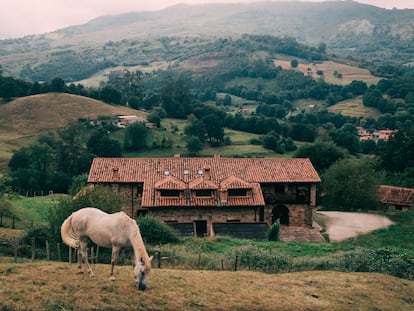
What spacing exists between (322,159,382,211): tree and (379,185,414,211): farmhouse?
17.7 feet

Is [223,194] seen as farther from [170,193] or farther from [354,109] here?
[354,109]

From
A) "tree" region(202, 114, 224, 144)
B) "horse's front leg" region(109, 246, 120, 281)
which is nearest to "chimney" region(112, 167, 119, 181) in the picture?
"horse's front leg" region(109, 246, 120, 281)

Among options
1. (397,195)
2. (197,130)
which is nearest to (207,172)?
(397,195)

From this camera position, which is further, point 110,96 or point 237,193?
point 110,96

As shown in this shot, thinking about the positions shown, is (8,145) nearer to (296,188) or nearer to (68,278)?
(296,188)

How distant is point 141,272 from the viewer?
60.1ft

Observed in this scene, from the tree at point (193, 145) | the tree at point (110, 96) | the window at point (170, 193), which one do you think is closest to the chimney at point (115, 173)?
the window at point (170, 193)

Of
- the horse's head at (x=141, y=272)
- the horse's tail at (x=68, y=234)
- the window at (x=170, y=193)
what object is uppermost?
the horse's tail at (x=68, y=234)

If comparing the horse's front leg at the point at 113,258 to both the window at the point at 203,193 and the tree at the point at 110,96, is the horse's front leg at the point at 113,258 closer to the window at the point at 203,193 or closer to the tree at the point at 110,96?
the window at the point at 203,193

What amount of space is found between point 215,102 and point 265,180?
141m

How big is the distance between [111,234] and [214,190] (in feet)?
96.8

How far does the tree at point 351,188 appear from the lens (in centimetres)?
5822

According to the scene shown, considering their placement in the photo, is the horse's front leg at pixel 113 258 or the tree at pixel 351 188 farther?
the tree at pixel 351 188

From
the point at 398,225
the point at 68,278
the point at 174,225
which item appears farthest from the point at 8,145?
the point at 68,278
